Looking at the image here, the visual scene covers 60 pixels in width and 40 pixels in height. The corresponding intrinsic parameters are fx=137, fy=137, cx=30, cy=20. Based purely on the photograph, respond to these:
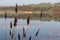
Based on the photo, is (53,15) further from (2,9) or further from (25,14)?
(2,9)

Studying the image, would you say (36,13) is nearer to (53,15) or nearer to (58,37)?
(53,15)

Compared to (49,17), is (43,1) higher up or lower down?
higher up

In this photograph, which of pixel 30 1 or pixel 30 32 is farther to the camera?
pixel 30 1

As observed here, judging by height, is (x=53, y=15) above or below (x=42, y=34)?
above

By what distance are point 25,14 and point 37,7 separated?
0.73ft

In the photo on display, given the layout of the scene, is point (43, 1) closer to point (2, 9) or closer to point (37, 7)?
point (37, 7)

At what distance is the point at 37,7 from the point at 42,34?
421 mm

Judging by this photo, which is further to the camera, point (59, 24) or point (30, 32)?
point (59, 24)

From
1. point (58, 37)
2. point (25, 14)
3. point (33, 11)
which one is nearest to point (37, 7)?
point (33, 11)

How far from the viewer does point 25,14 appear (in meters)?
2.04

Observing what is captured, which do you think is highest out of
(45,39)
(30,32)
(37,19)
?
(37,19)

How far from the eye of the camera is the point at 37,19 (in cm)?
203

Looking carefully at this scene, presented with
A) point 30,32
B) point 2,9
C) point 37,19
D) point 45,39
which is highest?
point 2,9

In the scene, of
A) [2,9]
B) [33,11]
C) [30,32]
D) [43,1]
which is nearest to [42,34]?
[30,32]
